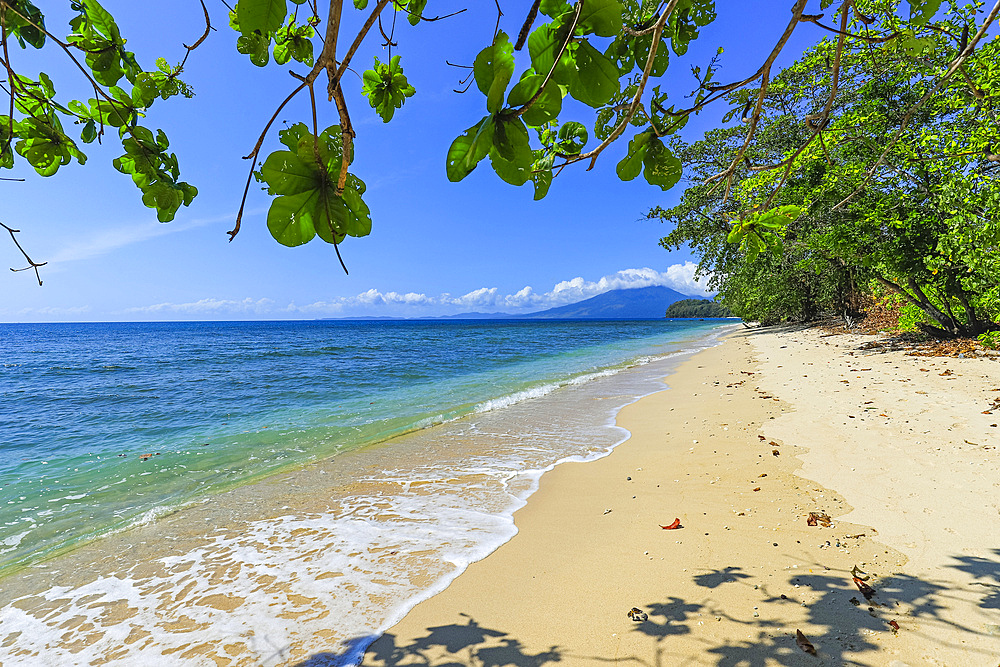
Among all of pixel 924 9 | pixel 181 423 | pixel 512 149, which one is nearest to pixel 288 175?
pixel 512 149

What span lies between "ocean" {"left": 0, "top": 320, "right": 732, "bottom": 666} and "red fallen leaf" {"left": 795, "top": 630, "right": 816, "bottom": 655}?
178 cm

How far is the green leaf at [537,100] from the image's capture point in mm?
535

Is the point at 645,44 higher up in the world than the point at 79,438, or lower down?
higher up

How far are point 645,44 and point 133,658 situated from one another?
3451 mm

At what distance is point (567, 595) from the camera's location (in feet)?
7.88

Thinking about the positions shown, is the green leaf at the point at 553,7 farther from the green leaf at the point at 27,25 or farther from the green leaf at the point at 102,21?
the green leaf at the point at 27,25

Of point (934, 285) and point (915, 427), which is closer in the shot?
point (915, 427)

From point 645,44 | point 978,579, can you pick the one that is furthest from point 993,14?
point 978,579

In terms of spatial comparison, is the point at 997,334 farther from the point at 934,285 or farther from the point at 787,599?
the point at 787,599

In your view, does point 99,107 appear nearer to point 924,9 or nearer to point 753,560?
point 924,9

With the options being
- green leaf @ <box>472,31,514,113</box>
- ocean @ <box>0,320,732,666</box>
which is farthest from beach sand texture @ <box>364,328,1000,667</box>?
green leaf @ <box>472,31,514,113</box>

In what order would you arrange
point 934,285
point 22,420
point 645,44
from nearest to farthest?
point 645,44, point 934,285, point 22,420

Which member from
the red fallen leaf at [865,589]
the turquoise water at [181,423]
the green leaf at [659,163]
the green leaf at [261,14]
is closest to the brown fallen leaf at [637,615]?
the red fallen leaf at [865,589]

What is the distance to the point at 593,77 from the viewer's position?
61 centimetres
